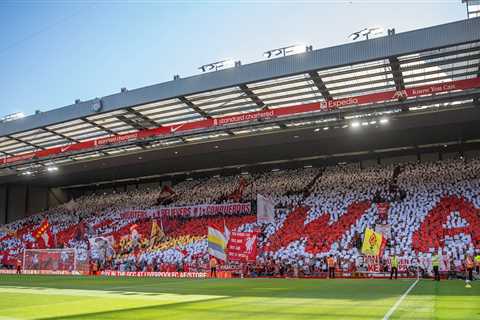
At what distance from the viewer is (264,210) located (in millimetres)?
37469

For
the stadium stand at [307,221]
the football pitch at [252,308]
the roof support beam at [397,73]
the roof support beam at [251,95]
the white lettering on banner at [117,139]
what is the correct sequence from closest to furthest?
the football pitch at [252,308], the roof support beam at [397,73], the roof support beam at [251,95], the stadium stand at [307,221], the white lettering on banner at [117,139]

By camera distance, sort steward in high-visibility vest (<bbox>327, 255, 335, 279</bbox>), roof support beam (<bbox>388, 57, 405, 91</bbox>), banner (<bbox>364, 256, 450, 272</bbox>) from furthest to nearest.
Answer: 1. steward in high-visibility vest (<bbox>327, 255, 335, 279</bbox>)
2. banner (<bbox>364, 256, 450, 272</bbox>)
3. roof support beam (<bbox>388, 57, 405, 91</bbox>)

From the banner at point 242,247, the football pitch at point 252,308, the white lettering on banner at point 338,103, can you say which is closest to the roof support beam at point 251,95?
the white lettering on banner at point 338,103

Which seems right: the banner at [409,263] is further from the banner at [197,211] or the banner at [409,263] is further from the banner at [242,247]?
the banner at [197,211]

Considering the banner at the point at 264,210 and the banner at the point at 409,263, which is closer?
the banner at the point at 409,263

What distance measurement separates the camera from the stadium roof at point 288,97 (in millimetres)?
25234

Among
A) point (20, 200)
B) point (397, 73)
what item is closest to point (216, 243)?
point (397, 73)

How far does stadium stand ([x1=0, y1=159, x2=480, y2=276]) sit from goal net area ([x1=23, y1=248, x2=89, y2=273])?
1423mm

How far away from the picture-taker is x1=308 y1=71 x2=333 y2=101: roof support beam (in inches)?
1090

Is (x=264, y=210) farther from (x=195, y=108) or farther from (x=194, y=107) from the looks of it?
(x=194, y=107)

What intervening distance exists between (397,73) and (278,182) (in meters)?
21.5

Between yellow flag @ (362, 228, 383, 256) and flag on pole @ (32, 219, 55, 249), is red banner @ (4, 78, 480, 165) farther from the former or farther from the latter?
yellow flag @ (362, 228, 383, 256)

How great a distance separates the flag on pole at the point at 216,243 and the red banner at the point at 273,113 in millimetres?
6793

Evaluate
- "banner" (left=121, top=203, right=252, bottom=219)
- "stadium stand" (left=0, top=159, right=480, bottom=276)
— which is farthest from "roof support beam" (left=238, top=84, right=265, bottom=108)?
"banner" (left=121, top=203, right=252, bottom=219)
